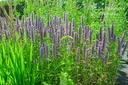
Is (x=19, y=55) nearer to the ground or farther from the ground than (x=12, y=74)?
farther from the ground

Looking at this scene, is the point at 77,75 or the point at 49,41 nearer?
the point at 77,75

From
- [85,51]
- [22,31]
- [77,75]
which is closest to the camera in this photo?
[85,51]

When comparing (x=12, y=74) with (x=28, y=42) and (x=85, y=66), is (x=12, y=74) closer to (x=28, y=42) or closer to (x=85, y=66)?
(x=28, y=42)

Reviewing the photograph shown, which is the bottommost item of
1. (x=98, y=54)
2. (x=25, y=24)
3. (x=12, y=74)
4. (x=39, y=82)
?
(x=39, y=82)

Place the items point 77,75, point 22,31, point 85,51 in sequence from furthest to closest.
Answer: point 22,31 → point 77,75 → point 85,51

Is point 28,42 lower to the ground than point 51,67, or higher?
higher

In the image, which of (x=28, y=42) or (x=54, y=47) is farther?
(x=28, y=42)

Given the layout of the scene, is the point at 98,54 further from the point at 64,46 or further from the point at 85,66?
the point at 64,46

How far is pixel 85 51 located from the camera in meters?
2.92

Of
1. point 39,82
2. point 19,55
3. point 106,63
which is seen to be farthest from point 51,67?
point 106,63

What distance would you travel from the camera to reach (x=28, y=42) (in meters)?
3.51

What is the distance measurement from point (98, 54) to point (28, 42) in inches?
40.6

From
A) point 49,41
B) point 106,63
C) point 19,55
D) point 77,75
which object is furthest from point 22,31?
point 106,63

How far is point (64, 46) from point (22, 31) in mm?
644
